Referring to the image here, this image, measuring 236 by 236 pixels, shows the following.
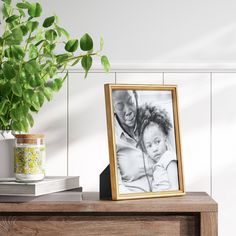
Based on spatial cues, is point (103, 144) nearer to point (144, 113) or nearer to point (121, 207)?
point (144, 113)

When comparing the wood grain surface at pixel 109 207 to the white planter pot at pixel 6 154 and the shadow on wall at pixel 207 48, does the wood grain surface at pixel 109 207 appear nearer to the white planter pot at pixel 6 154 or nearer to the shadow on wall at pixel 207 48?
the white planter pot at pixel 6 154

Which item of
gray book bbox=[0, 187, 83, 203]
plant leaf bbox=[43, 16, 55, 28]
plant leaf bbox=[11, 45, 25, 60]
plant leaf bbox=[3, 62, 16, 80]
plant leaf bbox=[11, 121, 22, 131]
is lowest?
gray book bbox=[0, 187, 83, 203]

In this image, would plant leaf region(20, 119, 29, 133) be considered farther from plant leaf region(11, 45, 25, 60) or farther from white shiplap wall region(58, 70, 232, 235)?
white shiplap wall region(58, 70, 232, 235)

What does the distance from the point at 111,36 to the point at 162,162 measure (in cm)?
50

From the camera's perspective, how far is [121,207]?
1.41m

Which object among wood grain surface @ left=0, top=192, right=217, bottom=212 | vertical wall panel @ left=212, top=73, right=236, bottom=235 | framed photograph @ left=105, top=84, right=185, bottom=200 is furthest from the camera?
vertical wall panel @ left=212, top=73, right=236, bottom=235

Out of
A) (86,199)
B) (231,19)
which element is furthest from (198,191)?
(231,19)

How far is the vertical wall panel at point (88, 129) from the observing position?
5.96 ft

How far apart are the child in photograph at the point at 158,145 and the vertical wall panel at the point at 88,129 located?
0.96 feet

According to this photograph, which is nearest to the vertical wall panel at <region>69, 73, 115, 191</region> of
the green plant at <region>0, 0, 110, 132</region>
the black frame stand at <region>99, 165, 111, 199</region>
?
the green plant at <region>0, 0, 110, 132</region>

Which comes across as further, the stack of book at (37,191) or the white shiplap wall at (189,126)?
the white shiplap wall at (189,126)

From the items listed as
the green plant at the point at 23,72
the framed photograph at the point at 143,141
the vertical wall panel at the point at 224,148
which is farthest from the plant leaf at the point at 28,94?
the vertical wall panel at the point at 224,148

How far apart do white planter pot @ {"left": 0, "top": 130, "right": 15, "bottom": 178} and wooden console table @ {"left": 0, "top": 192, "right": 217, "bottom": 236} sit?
139 millimetres

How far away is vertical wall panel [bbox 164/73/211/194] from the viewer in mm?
1805
